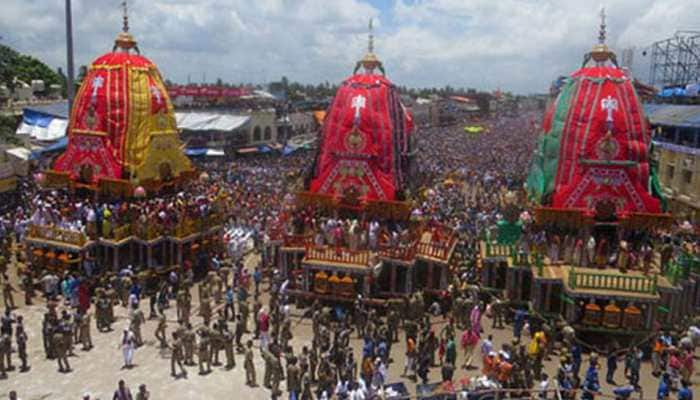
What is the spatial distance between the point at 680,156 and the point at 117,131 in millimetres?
24798

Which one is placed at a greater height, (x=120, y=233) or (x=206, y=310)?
(x=120, y=233)

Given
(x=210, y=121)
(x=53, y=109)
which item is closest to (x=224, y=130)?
(x=210, y=121)

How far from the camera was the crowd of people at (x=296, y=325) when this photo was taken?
14008 millimetres

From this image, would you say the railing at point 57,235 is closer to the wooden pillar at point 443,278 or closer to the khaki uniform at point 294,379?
the khaki uniform at point 294,379

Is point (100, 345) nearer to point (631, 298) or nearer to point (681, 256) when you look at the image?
point (631, 298)

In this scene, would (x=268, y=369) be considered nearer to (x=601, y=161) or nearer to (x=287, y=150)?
(x=601, y=161)

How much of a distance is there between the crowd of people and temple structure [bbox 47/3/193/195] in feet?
3.09

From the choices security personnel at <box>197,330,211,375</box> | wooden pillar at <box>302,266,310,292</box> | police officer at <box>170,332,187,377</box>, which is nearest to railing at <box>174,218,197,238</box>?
wooden pillar at <box>302,266,310,292</box>

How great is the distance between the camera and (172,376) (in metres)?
14.8

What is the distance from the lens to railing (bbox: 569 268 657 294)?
54.8 ft

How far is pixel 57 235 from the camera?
67.5 ft

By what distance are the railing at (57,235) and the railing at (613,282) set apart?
A: 15.0m

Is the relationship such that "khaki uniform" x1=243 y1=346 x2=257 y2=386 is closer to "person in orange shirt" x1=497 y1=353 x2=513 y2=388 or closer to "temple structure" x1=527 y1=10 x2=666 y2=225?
"person in orange shirt" x1=497 y1=353 x2=513 y2=388

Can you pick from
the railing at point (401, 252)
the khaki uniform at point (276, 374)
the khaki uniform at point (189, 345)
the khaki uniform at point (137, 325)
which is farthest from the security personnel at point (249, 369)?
the railing at point (401, 252)
